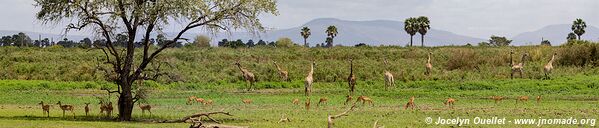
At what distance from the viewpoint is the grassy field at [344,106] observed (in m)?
26.5

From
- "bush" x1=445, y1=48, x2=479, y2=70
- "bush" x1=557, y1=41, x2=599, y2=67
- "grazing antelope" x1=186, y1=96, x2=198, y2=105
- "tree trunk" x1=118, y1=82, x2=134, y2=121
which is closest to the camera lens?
"tree trunk" x1=118, y1=82, x2=134, y2=121

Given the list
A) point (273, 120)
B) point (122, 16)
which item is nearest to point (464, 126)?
point (273, 120)

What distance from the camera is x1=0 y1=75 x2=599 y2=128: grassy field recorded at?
86.8 feet

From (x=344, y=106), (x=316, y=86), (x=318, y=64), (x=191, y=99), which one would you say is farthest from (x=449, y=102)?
(x=318, y=64)

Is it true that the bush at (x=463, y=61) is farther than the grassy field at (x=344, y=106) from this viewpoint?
Yes

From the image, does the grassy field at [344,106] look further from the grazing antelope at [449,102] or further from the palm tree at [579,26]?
the palm tree at [579,26]

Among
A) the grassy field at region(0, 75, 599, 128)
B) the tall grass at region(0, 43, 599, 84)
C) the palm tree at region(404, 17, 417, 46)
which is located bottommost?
the grassy field at region(0, 75, 599, 128)

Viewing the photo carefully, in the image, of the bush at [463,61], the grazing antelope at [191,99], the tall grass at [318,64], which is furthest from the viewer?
the bush at [463,61]

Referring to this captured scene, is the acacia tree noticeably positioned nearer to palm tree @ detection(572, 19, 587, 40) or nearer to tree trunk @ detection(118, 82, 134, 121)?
tree trunk @ detection(118, 82, 134, 121)

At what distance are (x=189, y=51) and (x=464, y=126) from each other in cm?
5879

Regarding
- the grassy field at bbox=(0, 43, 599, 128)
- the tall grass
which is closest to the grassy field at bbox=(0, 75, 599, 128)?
the grassy field at bbox=(0, 43, 599, 128)

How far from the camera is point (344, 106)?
1369 inches

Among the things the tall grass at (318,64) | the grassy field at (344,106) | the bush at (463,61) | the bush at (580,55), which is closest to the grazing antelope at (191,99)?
the grassy field at (344,106)

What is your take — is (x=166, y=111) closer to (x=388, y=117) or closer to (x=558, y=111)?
(x=388, y=117)
